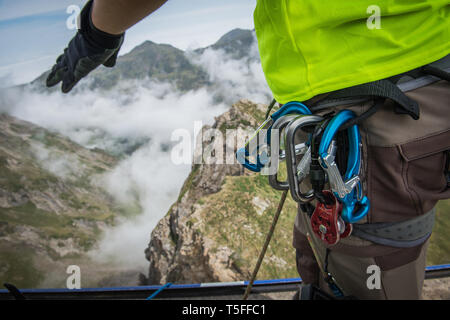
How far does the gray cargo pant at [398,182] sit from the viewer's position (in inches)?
36.3

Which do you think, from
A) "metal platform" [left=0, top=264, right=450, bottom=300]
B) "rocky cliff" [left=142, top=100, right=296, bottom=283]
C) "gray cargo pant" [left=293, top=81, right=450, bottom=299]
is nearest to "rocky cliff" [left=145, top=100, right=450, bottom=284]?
"rocky cliff" [left=142, top=100, right=296, bottom=283]

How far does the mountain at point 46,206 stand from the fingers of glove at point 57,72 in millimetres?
46153

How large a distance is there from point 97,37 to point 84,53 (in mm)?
145

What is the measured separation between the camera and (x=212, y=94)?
413 feet

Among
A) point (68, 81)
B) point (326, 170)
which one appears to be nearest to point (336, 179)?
point (326, 170)

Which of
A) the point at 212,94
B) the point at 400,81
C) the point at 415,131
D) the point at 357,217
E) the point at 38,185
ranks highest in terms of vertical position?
the point at 212,94

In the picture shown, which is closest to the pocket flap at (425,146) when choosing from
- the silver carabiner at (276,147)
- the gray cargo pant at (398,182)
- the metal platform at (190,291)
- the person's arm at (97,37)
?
the gray cargo pant at (398,182)

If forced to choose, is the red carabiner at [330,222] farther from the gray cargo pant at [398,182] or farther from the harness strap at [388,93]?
the harness strap at [388,93]

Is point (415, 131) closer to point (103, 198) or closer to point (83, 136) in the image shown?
point (103, 198)

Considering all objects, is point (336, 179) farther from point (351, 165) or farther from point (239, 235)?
point (239, 235)

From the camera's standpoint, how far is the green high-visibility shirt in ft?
2.68

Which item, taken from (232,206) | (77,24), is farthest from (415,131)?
(232,206)

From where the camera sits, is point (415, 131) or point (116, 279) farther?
point (116, 279)

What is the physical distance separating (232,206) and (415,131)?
344 inches
